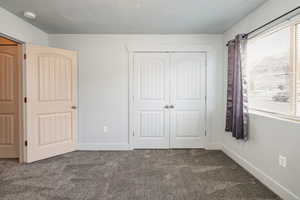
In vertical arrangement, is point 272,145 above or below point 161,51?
below

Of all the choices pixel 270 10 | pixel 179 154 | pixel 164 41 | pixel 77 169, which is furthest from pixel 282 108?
pixel 77 169

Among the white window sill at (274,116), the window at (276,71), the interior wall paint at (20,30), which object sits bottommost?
the white window sill at (274,116)

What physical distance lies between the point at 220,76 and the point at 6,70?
13.6 feet

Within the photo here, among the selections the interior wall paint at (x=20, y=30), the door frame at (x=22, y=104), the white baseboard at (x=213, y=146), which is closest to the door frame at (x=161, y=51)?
the white baseboard at (x=213, y=146)

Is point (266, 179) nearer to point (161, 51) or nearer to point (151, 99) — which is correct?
point (151, 99)

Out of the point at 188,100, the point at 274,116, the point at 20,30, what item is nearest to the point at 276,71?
the point at 274,116

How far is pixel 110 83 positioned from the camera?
14.4ft

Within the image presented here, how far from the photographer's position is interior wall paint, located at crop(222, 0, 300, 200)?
2260mm

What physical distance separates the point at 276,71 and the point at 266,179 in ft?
4.67


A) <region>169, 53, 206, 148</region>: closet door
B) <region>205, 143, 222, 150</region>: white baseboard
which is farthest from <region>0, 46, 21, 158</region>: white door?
<region>205, 143, 222, 150</region>: white baseboard

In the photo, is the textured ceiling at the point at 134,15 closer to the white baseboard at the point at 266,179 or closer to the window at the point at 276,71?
the window at the point at 276,71

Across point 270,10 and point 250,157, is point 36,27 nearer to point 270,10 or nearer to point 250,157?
point 270,10

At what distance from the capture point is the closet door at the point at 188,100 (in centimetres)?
438

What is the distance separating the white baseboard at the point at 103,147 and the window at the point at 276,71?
258 centimetres
